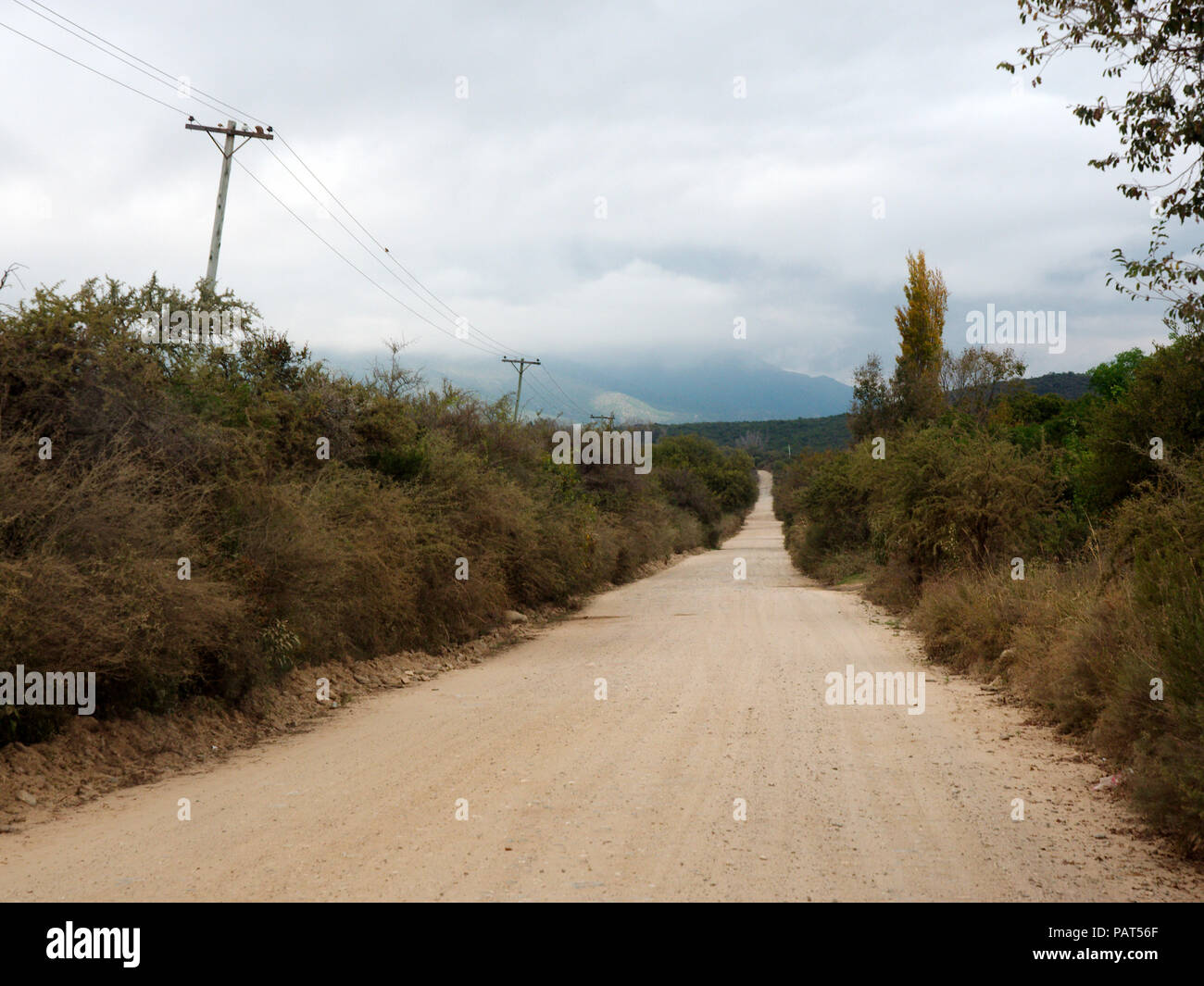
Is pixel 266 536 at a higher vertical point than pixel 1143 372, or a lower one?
lower

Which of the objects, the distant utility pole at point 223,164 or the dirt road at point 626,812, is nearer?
the dirt road at point 626,812

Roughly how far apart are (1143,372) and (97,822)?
1695 centimetres

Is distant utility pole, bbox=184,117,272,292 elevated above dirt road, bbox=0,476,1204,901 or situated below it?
above

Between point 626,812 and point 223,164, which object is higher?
point 223,164

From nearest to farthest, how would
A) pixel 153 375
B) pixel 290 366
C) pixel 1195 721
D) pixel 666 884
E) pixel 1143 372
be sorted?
pixel 666 884, pixel 1195 721, pixel 153 375, pixel 290 366, pixel 1143 372

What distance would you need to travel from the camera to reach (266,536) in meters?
10.8

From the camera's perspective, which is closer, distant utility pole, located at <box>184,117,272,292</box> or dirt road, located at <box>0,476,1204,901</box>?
dirt road, located at <box>0,476,1204,901</box>

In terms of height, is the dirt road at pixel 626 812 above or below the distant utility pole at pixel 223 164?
below

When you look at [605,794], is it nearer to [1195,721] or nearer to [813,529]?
[1195,721]

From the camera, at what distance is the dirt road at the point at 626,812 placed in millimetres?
5172

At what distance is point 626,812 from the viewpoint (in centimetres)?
649

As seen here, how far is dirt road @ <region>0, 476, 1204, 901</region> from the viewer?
5.17m

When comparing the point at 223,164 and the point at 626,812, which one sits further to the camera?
the point at 223,164
